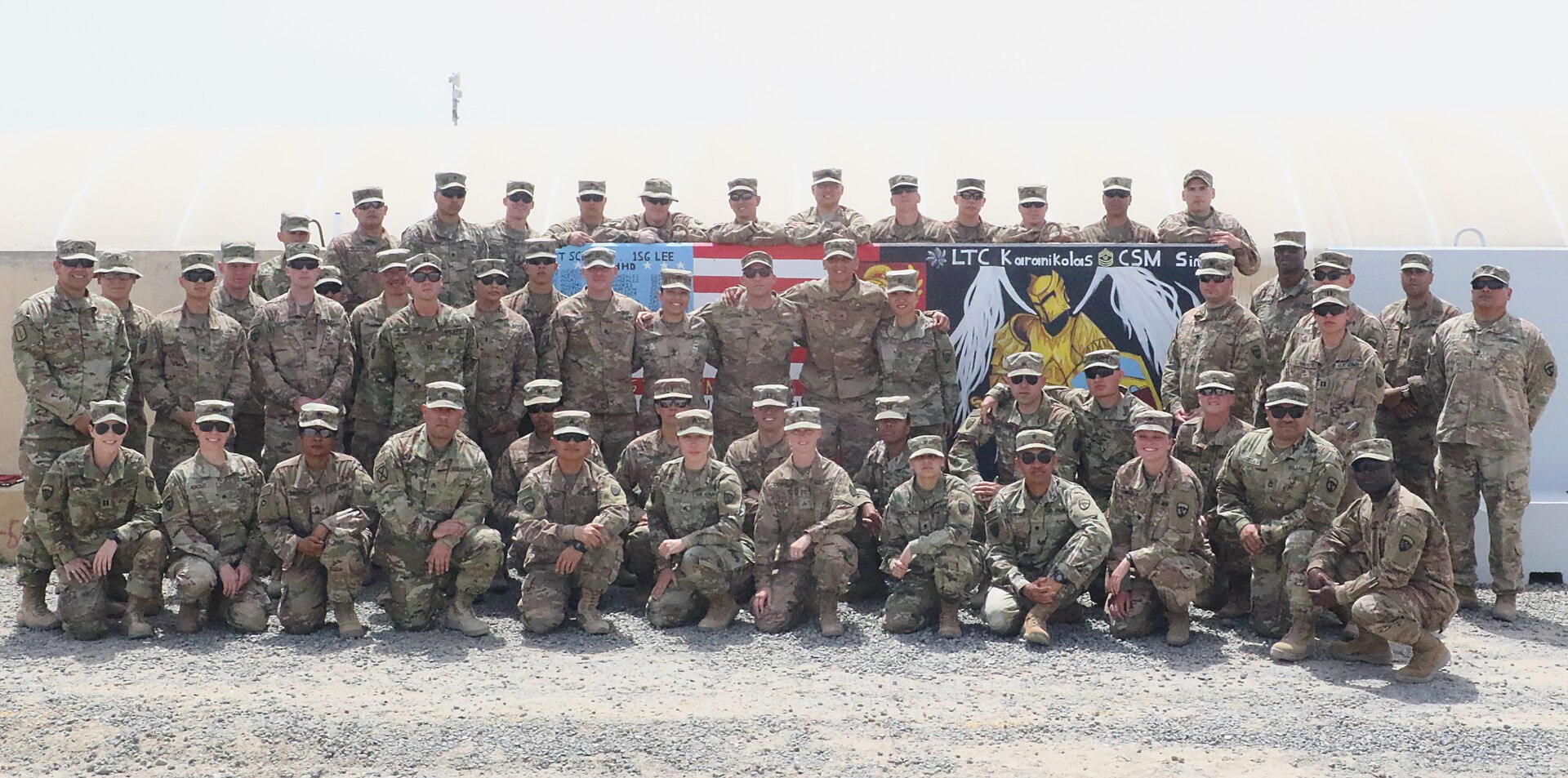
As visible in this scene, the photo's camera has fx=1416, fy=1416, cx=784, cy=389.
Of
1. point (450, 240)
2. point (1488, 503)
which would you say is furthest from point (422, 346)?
point (1488, 503)

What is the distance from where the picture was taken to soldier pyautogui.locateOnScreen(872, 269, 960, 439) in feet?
32.6

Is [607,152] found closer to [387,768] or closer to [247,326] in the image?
[247,326]

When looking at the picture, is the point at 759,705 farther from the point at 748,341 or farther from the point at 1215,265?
the point at 1215,265

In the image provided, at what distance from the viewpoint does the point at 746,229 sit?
10.9 meters

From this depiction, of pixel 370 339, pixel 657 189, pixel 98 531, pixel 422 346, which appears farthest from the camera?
pixel 657 189

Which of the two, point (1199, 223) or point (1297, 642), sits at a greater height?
point (1199, 223)

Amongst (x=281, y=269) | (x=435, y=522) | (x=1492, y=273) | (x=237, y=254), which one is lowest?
(x=435, y=522)

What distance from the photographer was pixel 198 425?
28.6 feet

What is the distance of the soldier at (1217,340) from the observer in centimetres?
958

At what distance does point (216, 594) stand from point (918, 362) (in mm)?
4822

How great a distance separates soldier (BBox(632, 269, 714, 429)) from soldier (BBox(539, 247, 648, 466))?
0.38 feet

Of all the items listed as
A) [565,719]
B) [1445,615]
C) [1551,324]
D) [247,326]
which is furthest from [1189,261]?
[247,326]

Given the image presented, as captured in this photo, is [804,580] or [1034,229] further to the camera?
[1034,229]

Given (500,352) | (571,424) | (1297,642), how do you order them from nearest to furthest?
(1297,642), (571,424), (500,352)
